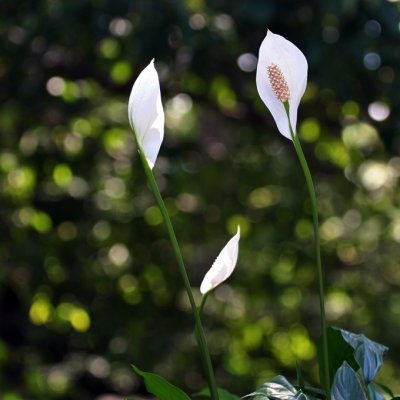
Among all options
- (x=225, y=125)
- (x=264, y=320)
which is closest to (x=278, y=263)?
(x=264, y=320)

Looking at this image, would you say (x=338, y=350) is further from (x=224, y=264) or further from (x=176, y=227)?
(x=176, y=227)

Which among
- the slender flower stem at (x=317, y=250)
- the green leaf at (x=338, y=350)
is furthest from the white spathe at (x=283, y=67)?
the green leaf at (x=338, y=350)

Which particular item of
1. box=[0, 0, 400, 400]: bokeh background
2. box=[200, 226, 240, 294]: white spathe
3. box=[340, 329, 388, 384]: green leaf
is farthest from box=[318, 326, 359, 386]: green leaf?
box=[0, 0, 400, 400]: bokeh background

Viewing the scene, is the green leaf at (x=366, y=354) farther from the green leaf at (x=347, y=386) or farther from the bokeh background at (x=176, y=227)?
the bokeh background at (x=176, y=227)

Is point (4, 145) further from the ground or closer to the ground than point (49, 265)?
further from the ground

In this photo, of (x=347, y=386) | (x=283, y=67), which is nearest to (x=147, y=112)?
(x=283, y=67)

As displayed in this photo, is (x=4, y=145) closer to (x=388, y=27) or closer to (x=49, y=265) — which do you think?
(x=49, y=265)
